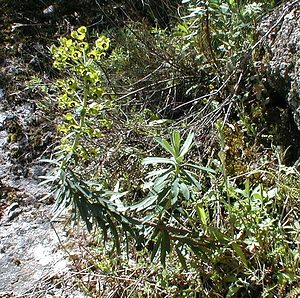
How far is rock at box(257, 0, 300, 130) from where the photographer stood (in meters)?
1.88

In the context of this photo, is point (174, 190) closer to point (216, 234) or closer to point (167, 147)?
point (167, 147)

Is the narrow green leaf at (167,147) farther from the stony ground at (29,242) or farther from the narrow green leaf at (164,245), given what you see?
the stony ground at (29,242)

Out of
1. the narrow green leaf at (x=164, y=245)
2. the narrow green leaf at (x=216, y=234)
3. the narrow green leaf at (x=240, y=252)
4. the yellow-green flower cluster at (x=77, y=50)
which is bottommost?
the narrow green leaf at (x=240, y=252)

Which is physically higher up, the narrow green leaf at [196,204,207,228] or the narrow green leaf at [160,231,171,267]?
the narrow green leaf at [160,231,171,267]

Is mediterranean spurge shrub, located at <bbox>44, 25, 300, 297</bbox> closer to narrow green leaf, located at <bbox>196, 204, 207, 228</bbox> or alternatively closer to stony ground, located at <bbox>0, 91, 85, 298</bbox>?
narrow green leaf, located at <bbox>196, 204, 207, 228</bbox>

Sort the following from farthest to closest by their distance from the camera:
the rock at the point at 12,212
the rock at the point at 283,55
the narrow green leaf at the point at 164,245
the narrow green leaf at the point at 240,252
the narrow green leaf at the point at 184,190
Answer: the rock at the point at 12,212, the rock at the point at 283,55, the narrow green leaf at the point at 240,252, the narrow green leaf at the point at 164,245, the narrow green leaf at the point at 184,190

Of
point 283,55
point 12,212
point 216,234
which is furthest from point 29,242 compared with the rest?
point 283,55

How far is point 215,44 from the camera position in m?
2.32

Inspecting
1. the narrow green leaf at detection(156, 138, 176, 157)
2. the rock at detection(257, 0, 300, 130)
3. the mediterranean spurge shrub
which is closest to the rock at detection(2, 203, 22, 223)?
the mediterranean spurge shrub

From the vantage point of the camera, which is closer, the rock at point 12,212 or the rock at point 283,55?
the rock at point 283,55

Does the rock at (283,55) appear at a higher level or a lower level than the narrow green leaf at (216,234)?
higher

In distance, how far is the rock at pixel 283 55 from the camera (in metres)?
1.88

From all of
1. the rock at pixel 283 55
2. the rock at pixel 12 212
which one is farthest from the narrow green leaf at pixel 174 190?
the rock at pixel 12 212

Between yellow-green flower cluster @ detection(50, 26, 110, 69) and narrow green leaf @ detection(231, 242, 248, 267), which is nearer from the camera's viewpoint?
yellow-green flower cluster @ detection(50, 26, 110, 69)
